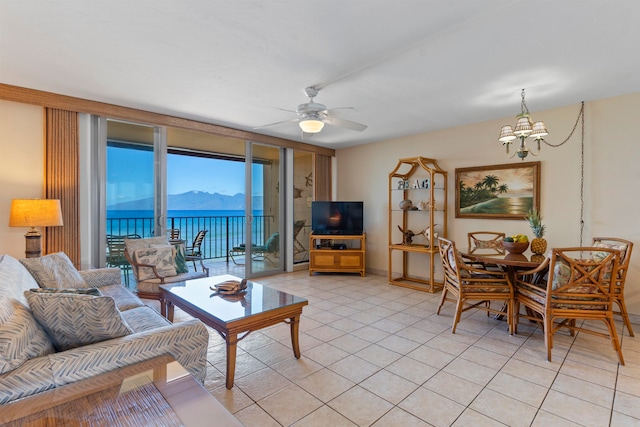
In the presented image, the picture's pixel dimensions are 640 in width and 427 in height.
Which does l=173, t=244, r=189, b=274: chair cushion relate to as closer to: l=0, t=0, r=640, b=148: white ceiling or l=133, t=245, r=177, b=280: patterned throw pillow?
l=133, t=245, r=177, b=280: patterned throw pillow

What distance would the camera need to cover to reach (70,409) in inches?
40.5

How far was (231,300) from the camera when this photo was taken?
2568mm

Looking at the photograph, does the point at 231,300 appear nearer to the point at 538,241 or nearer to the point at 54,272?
the point at 54,272

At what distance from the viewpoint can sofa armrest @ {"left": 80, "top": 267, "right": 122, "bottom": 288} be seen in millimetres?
3023

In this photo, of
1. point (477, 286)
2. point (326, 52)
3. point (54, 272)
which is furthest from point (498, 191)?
point (54, 272)

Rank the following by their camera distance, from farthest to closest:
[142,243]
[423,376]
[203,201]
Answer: [203,201], [142,243], [423,376]

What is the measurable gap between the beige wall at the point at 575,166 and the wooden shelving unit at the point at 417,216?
0.17m

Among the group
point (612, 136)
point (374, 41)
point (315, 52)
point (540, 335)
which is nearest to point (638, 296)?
point (540, 335)

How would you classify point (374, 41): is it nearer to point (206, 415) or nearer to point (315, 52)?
point (315, 52)

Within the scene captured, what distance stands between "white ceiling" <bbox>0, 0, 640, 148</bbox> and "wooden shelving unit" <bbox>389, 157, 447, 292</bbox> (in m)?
1.37

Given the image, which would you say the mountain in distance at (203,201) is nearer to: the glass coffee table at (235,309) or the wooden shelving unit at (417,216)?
the wooden shelving unit at (417,216)

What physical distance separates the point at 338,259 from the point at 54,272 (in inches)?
155

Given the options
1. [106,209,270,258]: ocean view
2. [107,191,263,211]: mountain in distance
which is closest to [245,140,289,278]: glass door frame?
[106,209,270,258]: ocean view

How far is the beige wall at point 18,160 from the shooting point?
3172mm
